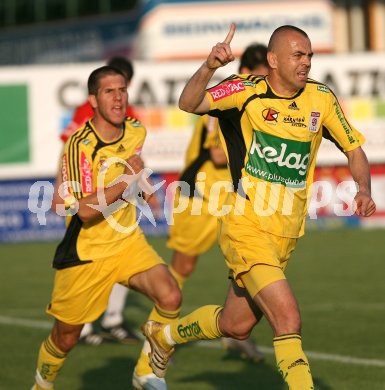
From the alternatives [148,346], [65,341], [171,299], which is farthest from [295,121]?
[65,341]

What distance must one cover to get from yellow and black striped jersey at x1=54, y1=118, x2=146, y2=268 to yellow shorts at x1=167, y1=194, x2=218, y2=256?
2.52 metres

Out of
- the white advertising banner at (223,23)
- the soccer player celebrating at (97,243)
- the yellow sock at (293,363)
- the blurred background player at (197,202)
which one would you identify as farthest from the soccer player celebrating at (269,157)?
the white advertising banner at (223,23)

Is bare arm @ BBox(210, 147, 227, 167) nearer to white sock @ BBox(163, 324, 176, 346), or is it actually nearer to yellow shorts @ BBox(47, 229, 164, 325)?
yellow shorts @ BBox(47, 229, 164, 325)

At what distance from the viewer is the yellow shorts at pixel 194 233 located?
1147cm

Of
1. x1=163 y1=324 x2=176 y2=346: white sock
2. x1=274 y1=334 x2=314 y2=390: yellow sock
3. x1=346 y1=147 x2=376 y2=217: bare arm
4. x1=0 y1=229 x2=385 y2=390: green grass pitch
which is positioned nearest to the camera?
x1=274 y1=334 x2=314 y2=390: yellow sock

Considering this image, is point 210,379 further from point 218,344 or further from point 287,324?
point 287,324

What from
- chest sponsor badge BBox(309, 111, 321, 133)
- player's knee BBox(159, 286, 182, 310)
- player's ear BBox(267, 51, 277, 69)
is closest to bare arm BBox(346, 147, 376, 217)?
chest sponsor badge BBox(309, 111, 321, 133)

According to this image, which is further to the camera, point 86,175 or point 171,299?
point 171,299

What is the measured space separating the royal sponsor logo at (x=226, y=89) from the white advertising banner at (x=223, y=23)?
1962 cm

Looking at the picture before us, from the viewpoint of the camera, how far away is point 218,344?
10938mm

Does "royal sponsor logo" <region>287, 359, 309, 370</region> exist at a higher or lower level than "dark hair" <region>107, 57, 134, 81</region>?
lower

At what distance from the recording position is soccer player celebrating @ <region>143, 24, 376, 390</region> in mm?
7539

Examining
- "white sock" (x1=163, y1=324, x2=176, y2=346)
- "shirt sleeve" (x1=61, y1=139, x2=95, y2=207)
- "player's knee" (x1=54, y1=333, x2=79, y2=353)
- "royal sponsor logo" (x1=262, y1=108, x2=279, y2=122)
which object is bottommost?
"player's knee" (x1=54, y1=333, x2=79, y2=353)

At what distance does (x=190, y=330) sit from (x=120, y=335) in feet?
11.0
